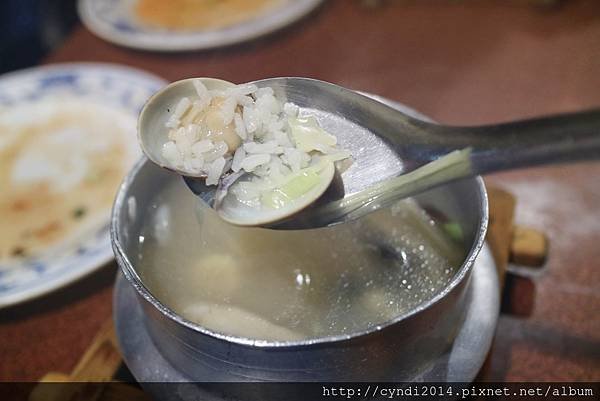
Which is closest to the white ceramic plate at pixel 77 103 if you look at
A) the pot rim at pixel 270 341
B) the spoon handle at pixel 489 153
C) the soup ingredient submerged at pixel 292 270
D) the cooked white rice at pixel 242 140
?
the soup ingredient submerged at pixel 292 270

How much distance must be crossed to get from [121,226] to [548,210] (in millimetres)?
1130

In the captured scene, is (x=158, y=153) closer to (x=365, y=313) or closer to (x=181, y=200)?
(x=181, y=200)

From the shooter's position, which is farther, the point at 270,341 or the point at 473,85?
the point at 473,85

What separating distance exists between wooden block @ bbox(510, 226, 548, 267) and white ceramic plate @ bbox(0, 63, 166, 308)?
3.23 ft

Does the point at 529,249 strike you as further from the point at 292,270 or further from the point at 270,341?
the point at 270,341

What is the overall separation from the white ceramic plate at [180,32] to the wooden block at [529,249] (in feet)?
4.36

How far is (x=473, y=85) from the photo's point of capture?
6.84ft

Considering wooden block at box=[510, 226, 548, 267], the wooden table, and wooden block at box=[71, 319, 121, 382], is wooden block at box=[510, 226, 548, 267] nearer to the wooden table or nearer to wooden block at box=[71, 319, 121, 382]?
the wooden table

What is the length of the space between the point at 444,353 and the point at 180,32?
1749 mm

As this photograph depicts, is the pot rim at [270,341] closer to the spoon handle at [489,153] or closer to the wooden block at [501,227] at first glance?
the spoon handle at [489,153]

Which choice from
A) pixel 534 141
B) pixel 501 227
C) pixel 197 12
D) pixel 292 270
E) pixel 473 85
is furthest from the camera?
pixel 197 12

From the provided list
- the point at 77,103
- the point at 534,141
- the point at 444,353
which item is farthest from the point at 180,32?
the point at 534,141

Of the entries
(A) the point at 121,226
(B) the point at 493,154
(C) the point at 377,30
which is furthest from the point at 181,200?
(C) the point at 377,30

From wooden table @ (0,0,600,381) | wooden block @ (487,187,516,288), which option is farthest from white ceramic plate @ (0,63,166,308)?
wooden block @ (487,187,516,288)
